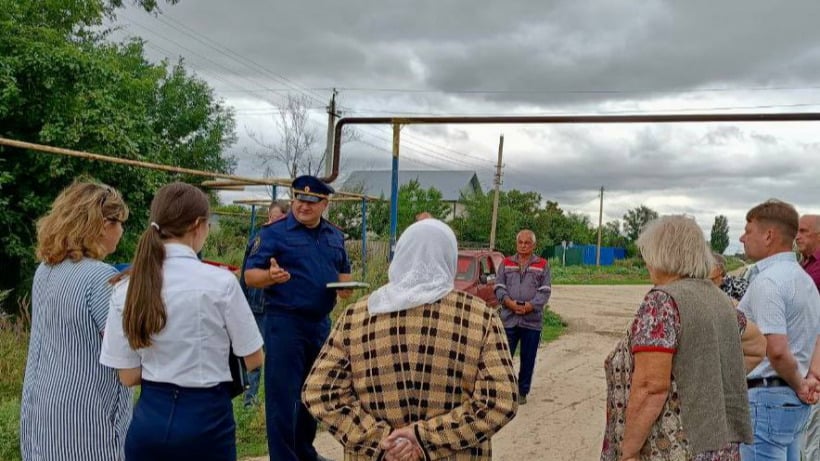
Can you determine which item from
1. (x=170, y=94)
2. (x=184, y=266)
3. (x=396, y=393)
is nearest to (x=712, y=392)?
(x=396, y=393)

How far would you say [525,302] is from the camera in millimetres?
7355

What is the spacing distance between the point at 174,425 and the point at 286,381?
1.82 meters

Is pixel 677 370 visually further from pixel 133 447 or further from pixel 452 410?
pixel 133 447

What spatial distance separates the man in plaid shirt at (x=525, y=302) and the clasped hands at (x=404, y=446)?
503cm

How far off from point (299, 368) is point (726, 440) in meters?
2.58

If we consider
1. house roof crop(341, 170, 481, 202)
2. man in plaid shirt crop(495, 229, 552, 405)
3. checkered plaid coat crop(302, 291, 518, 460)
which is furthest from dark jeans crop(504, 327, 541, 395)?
house roof crop(341, 170, 481, 202)

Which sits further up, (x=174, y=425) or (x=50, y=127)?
(x=50, y=127)

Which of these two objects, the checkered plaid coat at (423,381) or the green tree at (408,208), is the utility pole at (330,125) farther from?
the checkered plaid coat at (423,381)

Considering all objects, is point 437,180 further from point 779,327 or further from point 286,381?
point 779,327

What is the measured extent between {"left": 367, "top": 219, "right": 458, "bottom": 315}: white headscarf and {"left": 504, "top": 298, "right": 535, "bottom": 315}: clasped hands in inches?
196

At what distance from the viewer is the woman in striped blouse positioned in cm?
263

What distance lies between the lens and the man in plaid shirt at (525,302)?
7.33 m

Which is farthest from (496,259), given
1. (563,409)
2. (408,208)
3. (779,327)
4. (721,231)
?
(721,231)

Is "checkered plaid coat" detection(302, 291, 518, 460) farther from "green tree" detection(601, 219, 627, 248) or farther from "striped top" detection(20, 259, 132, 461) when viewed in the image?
"green tree" detection(601, 219, 627, 248)
